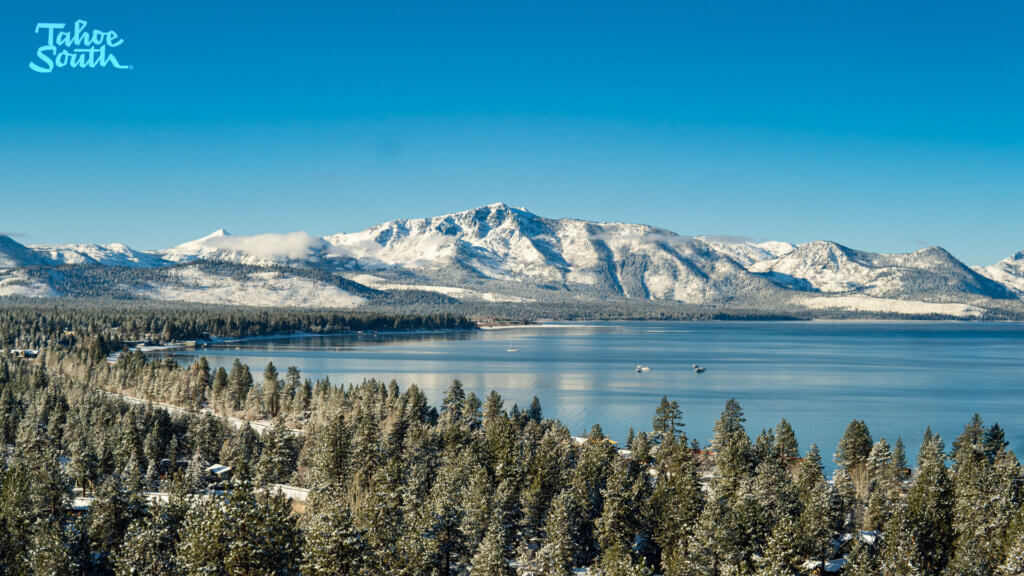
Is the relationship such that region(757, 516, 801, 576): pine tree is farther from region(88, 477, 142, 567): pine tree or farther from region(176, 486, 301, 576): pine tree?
region(88, 477, 142, 567): pine tree

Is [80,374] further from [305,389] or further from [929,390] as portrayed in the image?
[929,390]

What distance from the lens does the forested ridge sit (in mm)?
50656

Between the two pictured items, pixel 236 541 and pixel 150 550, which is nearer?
pixel 236 541

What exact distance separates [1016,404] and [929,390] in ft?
66.1

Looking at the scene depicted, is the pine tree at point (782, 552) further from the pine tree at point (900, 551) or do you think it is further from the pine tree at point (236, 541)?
the pine tree at point (236, 541)

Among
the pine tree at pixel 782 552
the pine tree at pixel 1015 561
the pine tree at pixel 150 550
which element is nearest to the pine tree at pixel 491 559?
the pine tree at pixel 782 552

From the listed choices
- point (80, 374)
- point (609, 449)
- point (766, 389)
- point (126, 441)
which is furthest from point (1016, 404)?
point (80, 374)

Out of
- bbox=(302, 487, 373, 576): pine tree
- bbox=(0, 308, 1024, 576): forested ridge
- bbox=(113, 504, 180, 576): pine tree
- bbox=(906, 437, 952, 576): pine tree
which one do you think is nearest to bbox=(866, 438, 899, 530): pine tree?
bbox=(0, 308, 1024, 576): forested ridge

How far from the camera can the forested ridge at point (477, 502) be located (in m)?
50.7

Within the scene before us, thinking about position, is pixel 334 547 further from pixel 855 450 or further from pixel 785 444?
pixel 855 450

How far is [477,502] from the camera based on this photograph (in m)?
62.1

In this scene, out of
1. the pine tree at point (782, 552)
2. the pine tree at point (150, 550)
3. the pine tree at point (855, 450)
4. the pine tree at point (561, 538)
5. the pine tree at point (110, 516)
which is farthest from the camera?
the pine tree at point (855, 450)

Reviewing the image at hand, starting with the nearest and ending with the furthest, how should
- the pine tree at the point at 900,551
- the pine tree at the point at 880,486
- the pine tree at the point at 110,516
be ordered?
Answer: the pine tree at the point at 900,551, the pine tree at the point at 110,516, the pine tree at the point at 880,486

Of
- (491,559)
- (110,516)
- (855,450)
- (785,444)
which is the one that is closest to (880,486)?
(855,450)
